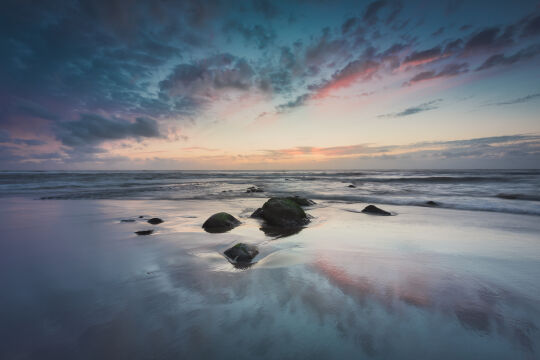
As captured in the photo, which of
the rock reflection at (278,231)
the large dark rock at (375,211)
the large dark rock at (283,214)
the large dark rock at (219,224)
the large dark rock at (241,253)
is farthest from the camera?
the large dark rock at (375,211)

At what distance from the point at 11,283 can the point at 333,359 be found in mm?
4499

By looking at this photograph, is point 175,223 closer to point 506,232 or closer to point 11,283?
point 11,283

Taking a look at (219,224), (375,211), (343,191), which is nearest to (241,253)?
(219,224)

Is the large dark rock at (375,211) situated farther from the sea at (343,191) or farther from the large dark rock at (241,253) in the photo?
the large dark rock at (241,253)

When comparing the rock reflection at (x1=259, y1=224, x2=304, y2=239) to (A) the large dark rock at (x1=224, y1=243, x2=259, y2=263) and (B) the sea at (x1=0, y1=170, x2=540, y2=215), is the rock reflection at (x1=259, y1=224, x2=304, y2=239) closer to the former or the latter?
(A) the large dark rock at (x1=224, y1=243, x2=259, y2=263)

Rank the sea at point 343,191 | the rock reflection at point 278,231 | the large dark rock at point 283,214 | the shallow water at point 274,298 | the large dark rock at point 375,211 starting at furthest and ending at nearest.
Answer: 1. the sea at point 343,191
2. the large dark rock at point 375,211
3. the large dark rock at point 283,214
4. the rock reflection at point 278,231
5. the shallow water at point 274,298

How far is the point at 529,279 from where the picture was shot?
137 inches

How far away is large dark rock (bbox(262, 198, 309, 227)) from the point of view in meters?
7.11

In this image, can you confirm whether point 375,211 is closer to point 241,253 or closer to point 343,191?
point 241,253

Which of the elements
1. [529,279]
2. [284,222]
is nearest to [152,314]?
[284,222]

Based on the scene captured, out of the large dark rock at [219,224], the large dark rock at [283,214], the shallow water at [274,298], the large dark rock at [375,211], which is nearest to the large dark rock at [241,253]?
the shallow water at [274,298]

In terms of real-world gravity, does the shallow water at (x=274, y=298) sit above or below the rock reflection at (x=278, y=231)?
above

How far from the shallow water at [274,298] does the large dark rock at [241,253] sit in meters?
0.18

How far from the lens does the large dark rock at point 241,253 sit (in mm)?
4180
